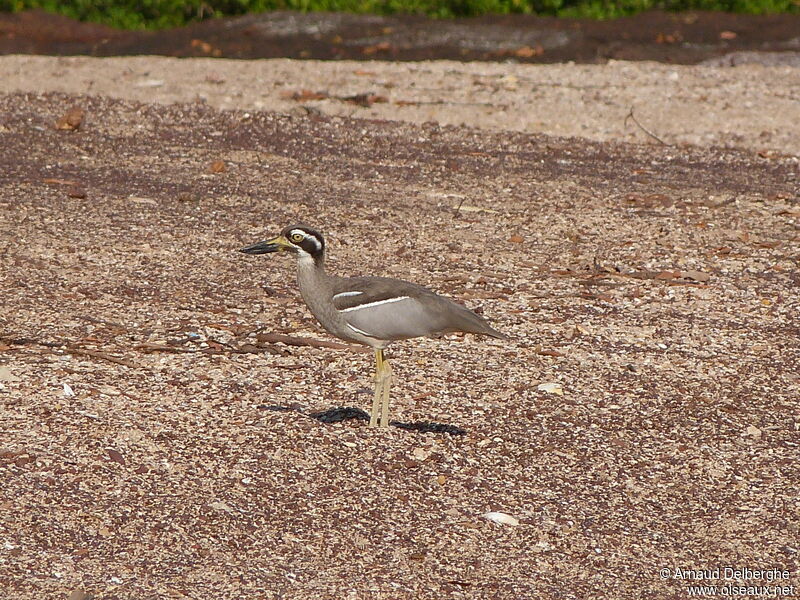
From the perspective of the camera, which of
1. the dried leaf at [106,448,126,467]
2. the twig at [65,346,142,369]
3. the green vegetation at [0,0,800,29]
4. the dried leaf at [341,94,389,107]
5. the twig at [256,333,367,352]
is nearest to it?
A: the dried leaf at [106,448,126,467]

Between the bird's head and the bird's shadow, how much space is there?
2.79ft

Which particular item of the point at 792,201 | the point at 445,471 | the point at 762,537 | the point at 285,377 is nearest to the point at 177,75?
the point at 792,201

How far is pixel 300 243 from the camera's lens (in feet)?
20.3

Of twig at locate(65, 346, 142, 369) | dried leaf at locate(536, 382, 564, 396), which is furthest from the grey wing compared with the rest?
twig at locate(65, 346, 142, 369)

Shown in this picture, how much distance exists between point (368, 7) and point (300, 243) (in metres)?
13.0

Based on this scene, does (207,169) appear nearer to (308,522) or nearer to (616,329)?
(616,329)

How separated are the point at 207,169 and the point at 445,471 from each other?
591cm

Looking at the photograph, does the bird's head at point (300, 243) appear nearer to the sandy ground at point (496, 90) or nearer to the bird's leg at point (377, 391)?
the bird's leg at point (377, 391)

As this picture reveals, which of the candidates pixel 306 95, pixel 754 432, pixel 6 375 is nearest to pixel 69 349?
pixel 6 375

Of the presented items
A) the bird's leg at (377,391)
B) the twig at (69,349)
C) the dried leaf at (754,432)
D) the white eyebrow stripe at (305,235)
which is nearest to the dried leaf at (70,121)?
the twig at (69,349)

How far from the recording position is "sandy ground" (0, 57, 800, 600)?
521 centimetres

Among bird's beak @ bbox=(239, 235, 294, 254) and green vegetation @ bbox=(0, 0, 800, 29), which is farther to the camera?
green vegetation @ bbox=(0, 0, 800, 29)

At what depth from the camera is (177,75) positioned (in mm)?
14391

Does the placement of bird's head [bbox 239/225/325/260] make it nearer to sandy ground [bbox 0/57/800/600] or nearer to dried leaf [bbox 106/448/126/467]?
sandy ground [bbox 0/57/800/600]
